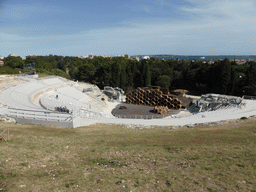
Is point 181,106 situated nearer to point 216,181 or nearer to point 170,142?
point 170,142

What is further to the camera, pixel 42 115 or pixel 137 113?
pixel 137 113

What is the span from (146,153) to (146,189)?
435 cm

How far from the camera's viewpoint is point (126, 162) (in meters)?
10.3

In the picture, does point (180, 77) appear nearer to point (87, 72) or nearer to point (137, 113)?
point (87, 72)

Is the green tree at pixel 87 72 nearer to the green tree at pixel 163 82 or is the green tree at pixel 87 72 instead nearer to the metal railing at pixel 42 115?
the green tree at pixel 163 82

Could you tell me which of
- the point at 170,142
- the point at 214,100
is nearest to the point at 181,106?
the point at 214,100

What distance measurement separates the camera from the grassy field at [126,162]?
7.71m

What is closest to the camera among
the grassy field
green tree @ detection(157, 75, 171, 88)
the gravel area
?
the grassy field

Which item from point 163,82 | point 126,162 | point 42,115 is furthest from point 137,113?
point 163,82

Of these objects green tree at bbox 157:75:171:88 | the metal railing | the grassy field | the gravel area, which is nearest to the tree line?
green tree at bbox 157:75:171:88

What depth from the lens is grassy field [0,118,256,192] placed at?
25.3ft

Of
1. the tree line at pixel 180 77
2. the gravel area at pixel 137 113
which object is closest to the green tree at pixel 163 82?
Result: the tree line at pixel 180 77

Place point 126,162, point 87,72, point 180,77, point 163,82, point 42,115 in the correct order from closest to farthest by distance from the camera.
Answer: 1. point 126,162
2. point 42,115
3. point 163,82
4. point 87,72
5. point 180,77

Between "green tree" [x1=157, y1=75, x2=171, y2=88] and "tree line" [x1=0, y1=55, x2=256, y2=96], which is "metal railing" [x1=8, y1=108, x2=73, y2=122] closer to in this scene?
"tree line" [x1=0, y1=55, x2=256, y2=96]
